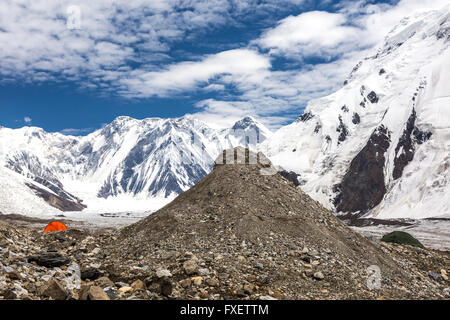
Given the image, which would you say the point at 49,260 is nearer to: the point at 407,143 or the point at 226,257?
the point at 226,257

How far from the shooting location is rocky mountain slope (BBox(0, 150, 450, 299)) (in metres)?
13.2

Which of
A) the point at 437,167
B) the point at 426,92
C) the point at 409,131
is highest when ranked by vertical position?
the point at 426,92

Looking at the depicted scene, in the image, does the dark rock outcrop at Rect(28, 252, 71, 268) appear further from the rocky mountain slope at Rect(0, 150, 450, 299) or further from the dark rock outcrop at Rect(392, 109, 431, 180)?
the dark rock outcrop at Rect(392, 109, 431, 180)

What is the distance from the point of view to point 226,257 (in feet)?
50.6

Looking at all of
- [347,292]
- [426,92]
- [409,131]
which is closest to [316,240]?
[347,292]

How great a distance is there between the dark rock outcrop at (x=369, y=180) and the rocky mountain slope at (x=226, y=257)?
16360 centimetres

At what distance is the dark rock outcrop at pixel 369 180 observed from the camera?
179m

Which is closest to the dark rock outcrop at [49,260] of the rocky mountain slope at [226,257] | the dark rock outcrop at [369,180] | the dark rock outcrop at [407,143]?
the rocky mountain slope at [226,257]

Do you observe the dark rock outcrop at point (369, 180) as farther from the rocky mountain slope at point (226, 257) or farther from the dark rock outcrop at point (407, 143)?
the rocky mountain slope at point (226, 257)

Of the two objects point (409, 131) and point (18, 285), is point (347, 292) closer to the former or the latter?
point (18, 285)

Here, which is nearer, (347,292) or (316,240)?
(347,292)
